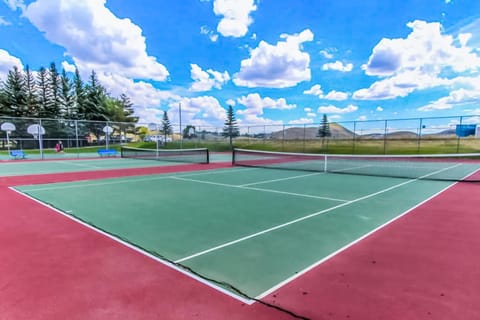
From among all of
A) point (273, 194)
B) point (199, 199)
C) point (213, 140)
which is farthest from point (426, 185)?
point (213, 140)

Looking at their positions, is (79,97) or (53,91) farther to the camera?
(79,97)

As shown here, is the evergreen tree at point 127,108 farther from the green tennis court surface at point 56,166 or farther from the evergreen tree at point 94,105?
the green tennis court surface at point 56,166

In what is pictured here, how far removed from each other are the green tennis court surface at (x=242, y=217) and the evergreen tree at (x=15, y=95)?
42153mm

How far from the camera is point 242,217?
196 inches

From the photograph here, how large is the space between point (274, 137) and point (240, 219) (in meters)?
25.6

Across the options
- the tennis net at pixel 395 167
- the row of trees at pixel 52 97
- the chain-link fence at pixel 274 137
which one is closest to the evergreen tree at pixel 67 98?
the row of trees at pixel 52 97

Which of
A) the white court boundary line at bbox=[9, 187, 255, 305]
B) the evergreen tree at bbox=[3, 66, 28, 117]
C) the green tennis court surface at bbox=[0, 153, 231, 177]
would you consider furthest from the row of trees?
the white court boundary line at bbox=[9, 187, 255, 305]

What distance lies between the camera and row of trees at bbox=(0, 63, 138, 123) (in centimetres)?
3947

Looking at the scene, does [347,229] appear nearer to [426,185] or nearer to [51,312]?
[51,312]

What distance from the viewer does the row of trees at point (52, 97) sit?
39469 mm

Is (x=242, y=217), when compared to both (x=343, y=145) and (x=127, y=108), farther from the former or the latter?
(x=127, y=108)

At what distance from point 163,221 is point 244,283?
8.24ft

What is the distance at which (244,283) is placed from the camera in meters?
2.67

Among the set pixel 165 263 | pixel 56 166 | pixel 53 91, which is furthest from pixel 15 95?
pixel 165 263
